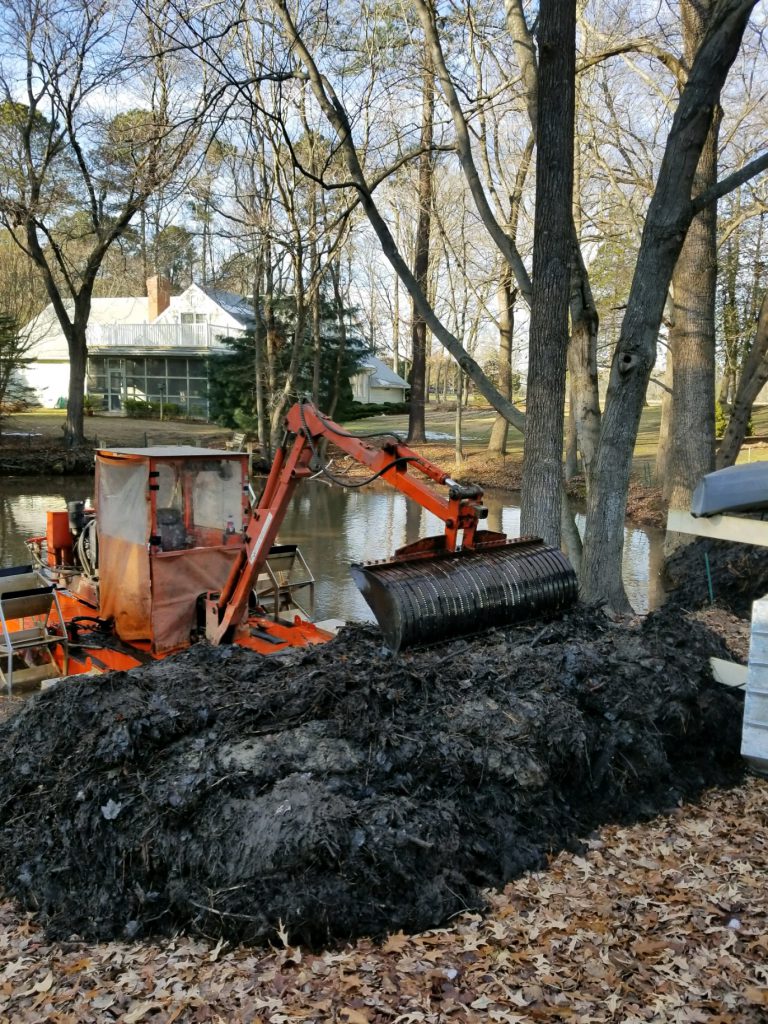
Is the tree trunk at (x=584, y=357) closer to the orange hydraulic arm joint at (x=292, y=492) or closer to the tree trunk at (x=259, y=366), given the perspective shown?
the orange hydraulic arm joint at (x=292, y=492)

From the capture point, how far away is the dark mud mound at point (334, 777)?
13.6 feet

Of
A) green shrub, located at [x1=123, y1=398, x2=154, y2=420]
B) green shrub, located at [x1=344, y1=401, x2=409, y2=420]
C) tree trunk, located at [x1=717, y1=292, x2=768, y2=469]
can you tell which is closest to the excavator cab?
tree trunk, located at [x1=717, y1=292, x2=768, y2=469]

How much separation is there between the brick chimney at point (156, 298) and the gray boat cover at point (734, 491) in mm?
40976

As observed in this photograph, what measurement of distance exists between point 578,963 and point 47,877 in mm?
2813

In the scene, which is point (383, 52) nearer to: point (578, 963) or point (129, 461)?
point (129, 461)

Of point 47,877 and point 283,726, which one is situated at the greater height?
point 283,726

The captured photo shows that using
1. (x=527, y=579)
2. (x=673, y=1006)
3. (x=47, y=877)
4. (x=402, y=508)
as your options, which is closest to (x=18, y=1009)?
(x=47, y=877)

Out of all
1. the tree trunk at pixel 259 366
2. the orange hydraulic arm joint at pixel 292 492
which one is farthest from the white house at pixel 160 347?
the orange hydraulic arm joint at pixel 292 492

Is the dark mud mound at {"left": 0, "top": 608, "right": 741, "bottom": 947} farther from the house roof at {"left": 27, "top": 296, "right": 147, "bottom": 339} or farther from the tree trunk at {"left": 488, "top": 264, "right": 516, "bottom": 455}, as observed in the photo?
the house roof at {"left": 27, "top": 296, "right": 147, "bottom": 339}

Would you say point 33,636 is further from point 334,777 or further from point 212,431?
point 212,431

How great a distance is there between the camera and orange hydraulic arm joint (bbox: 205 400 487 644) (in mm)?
6609

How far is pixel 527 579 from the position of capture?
6.66 m

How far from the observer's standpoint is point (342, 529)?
20.8 m

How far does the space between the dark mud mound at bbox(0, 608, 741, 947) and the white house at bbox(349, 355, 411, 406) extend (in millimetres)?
44051
